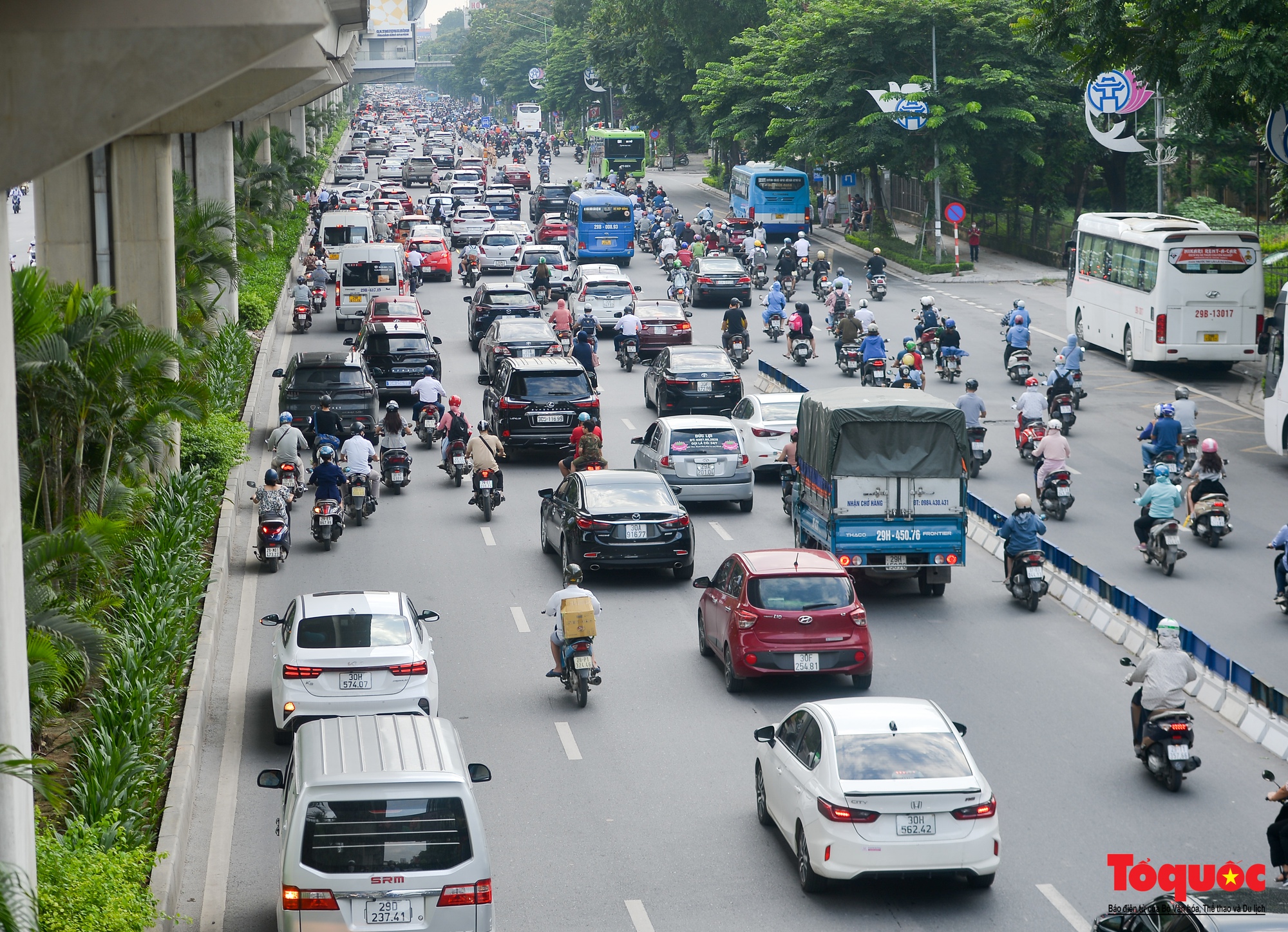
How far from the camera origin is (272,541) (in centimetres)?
2180

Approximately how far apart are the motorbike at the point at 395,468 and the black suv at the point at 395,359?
6167 millimetres

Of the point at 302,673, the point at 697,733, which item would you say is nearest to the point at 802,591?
the point at 697,733

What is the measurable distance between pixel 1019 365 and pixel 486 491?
15551 millimetres

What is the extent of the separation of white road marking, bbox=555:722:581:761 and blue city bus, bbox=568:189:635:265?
4279 cm

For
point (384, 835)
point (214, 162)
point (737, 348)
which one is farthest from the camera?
point (214, 162)

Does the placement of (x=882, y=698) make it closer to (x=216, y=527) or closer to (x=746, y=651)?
(x=746, y=651)

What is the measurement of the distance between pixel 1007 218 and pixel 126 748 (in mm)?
53535

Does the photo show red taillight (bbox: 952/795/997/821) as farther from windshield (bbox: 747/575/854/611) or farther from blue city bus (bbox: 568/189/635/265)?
blue city bus (bbox: 568/189/635/265)

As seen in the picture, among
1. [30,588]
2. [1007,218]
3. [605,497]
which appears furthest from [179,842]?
[1007,218]

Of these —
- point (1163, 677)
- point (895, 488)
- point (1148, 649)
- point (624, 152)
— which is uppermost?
point (624, 152)

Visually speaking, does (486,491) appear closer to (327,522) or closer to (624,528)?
(327,522)

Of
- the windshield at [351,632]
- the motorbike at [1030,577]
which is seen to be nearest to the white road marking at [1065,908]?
the windshield at [351,632]

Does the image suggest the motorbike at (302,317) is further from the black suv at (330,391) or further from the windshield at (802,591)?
the windshield at (802,591)

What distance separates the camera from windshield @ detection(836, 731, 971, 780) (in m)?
11.8
